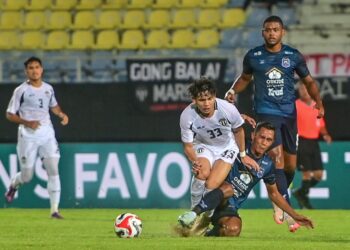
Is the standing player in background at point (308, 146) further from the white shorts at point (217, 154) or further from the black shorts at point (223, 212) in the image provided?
the black shorts at point (223, 212)

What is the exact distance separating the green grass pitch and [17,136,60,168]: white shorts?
2.53ft

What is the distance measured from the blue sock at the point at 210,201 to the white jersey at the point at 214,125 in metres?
0.83

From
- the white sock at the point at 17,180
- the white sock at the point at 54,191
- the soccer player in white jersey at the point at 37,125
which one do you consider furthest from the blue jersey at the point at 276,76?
the white sock at the point at 17,180

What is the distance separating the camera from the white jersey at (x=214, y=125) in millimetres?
12266

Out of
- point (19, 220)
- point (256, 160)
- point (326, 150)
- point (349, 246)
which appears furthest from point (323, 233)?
point (326, 150)

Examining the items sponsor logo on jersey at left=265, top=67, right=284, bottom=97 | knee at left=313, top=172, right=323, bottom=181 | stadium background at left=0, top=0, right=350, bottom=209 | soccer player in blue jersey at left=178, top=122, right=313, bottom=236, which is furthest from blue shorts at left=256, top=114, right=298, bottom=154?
knee at left=313, top=172, right=323, bottom=181

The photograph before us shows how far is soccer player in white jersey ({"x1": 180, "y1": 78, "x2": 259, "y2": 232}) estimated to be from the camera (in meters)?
12.1

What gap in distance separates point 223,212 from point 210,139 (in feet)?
3.36

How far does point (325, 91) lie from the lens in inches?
704

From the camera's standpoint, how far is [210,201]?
1149 centimetres

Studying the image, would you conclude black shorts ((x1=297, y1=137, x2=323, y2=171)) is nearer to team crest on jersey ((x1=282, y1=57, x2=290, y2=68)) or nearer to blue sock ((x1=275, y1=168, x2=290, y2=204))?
team crest on jersey ((x1=282, y1=57, x2=290, y2=68))

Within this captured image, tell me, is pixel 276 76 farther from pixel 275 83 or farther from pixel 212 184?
pixel 212 184

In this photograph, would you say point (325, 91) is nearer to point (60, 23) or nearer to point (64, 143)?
point (64, 143)

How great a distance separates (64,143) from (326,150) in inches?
160
